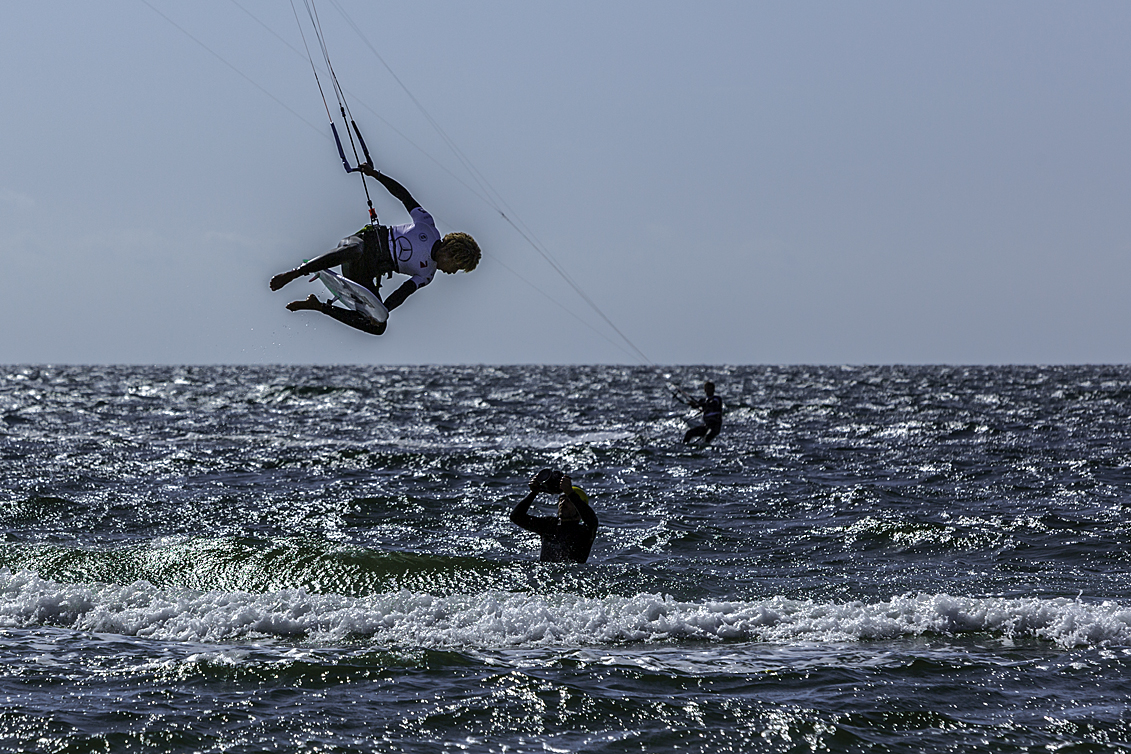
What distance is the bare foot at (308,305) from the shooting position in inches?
322

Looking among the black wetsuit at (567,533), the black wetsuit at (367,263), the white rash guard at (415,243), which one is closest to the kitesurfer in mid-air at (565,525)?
the black wetsuit at (567,533)

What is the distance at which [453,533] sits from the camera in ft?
56.6

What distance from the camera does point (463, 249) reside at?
818cm

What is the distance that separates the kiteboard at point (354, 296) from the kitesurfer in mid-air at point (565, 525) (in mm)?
5372

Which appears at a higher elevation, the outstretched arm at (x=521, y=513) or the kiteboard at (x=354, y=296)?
the kiteboard at (x=354, y=296)

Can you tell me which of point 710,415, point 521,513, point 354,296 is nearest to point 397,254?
point 354,296

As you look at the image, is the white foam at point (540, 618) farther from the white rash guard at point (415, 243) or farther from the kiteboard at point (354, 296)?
the white rash guard at point (415, 243)

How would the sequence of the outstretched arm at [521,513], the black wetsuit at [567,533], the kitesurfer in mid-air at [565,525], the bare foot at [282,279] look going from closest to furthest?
the bare foot at [282,279], the outstretched arm at [521,513], the kitesurfer in mid-air at [565,525], the black wetsuit at [567,533]

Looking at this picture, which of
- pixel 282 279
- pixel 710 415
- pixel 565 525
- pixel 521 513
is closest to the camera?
pixel 282 279

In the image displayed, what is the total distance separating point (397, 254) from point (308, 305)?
2.54 ft

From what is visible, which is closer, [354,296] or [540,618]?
[354,296]

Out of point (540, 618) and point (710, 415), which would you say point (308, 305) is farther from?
point (710, 415)

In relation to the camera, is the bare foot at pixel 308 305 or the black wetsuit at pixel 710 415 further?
the black wetsuit at pixel 710 415

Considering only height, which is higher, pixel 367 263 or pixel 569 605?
pixel 367 263
